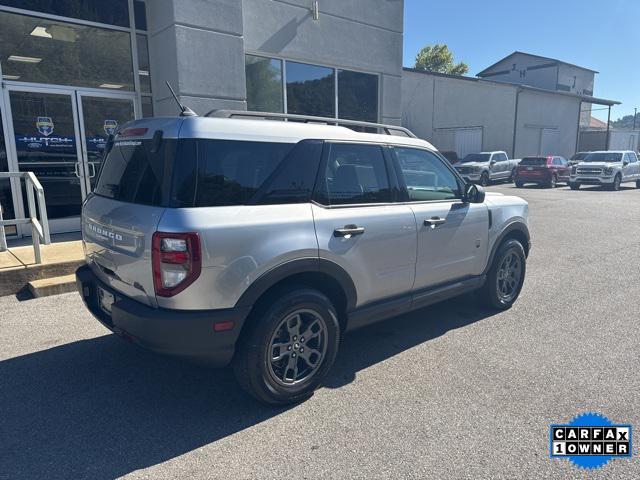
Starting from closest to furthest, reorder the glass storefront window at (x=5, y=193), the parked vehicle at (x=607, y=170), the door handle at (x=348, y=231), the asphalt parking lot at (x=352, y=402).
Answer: the asphalt parking lot at (x=352, y=402)
the door handle at (x=348, y=231)
the glass storefront window at (x=5, y=193)
the parked vehicle at (x=607, y=170)

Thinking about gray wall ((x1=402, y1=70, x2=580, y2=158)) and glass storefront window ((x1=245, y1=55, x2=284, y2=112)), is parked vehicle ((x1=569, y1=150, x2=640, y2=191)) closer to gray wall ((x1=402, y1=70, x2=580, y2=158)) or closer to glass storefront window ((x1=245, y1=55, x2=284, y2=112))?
gray wall ((x1=402, y1=70, x2=580, y2=158))

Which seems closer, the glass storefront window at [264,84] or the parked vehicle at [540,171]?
the glass storefront window at [264,84]

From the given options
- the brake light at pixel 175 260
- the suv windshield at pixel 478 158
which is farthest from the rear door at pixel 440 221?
the suv windshield at pixel 478 158

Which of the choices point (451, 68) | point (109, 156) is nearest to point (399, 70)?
point (109, 156)

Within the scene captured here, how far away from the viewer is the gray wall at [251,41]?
25.4 ft

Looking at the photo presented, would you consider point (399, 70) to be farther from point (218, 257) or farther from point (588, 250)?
point (218, 257)

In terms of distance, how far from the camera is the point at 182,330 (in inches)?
107

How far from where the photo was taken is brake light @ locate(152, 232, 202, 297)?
2658mm

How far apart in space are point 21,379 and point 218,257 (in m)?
2.15

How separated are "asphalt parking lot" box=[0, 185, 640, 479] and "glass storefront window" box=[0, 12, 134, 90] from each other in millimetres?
4575

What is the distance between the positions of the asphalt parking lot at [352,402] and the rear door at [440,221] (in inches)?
26.4

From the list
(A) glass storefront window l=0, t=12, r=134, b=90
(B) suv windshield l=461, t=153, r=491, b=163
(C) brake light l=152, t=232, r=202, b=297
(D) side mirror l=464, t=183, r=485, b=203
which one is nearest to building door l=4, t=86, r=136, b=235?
(A) glass storefront window l=0, t=12, r=134, b=90

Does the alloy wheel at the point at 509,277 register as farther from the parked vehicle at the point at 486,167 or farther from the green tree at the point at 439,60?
the green tree at the point at 439,60

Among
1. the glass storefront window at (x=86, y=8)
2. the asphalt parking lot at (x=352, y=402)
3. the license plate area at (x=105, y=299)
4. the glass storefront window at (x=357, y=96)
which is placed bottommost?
the asphalt parking lot at (x=352, y=402)
